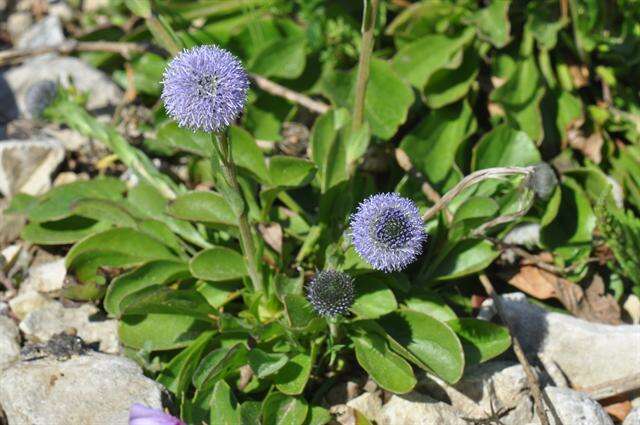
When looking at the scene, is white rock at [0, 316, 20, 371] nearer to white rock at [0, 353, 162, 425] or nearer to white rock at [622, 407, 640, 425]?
white rock at [0, 353, 162, 425]

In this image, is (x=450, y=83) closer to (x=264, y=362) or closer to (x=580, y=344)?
(x=580, y=344)

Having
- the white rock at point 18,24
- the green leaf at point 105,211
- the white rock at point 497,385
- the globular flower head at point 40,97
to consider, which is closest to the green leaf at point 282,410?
the white rock at point 497,385

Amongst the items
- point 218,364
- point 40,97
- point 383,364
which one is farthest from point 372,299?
point 40,97

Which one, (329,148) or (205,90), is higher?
(205,90)

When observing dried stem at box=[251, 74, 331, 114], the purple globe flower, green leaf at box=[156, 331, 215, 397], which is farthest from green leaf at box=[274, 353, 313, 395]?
dried stem at box=[251, 74, 331, 114]

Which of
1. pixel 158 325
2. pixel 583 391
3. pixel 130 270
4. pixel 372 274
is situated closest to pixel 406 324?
pixel 372 274

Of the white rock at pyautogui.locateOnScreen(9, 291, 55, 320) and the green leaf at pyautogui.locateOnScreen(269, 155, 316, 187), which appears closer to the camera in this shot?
the green leaf at pyautogui.locateOnScreen(269, 155, 316, 187)
